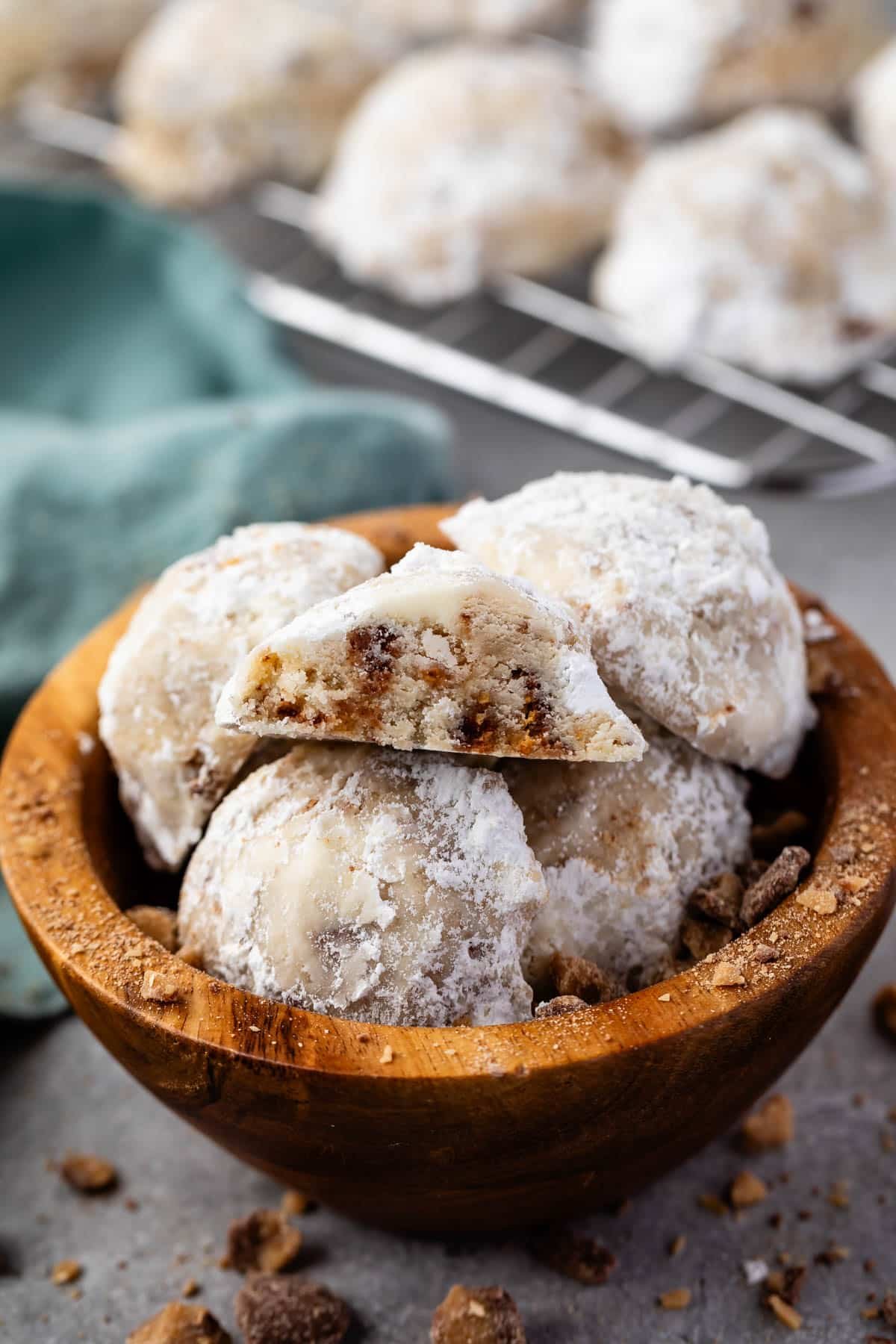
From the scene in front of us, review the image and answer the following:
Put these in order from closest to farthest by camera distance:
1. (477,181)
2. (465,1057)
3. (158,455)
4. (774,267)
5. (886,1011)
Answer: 1. (465,1057)
2. (886,1011)
3. (158,455)
4. (774,267)
5. (477,181)

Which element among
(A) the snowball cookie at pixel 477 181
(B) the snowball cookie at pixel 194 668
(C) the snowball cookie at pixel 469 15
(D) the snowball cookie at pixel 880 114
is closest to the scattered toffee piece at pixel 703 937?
(B) the snowball cookie at pixel 194 668

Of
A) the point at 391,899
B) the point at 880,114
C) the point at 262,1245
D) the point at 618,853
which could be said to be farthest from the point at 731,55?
the point at 262,1245

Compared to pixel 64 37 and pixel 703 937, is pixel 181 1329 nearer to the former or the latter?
pixel 703 937

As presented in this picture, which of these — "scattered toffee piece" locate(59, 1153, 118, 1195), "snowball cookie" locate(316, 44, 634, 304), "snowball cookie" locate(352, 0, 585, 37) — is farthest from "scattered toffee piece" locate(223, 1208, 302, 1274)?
"snowball cookie" locate(352, 0, 585, 37)

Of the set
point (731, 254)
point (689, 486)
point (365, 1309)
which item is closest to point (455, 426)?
point (731, 254)

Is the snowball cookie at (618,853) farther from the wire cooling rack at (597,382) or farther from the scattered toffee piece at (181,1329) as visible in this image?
the wire cooling rack at (597,382)

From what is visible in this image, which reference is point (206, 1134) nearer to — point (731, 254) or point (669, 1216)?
point (669, 1216)
